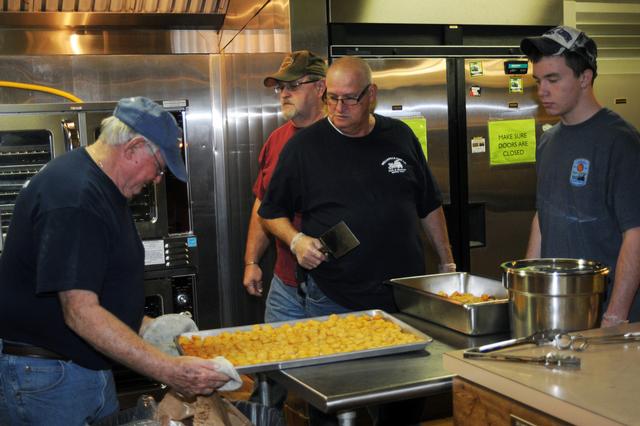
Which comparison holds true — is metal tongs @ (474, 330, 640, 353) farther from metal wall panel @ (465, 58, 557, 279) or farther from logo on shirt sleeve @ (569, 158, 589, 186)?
metal wall panel @ (465, 58, 557, 279)

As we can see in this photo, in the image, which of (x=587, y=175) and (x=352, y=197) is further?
(x=352, y=197)

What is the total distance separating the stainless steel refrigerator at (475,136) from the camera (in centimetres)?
458

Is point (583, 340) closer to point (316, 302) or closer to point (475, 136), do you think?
point (316, 302)

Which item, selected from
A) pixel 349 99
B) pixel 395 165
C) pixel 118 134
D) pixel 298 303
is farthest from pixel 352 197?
pixel 118 134

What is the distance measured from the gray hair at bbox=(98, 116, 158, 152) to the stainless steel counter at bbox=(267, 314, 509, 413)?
0.75 m

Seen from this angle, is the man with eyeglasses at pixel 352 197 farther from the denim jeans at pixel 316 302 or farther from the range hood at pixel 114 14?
the range hood at pixel 114 14

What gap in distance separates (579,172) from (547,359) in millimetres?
984

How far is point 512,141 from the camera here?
191 inches

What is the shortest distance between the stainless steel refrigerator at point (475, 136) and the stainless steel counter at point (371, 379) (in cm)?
244

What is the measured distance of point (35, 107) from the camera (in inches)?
164

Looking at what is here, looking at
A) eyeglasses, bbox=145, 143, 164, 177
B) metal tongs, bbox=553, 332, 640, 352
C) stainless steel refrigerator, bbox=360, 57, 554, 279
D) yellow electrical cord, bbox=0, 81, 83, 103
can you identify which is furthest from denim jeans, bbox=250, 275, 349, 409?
yellow electrical cord, bbox=0, 81, 83, 103

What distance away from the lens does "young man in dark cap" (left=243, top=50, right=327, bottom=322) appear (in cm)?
336

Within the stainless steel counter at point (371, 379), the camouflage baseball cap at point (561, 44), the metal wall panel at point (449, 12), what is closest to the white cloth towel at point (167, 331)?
the stainless steel counter at point (371, 379)

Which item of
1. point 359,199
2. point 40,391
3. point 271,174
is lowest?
point 40,391
